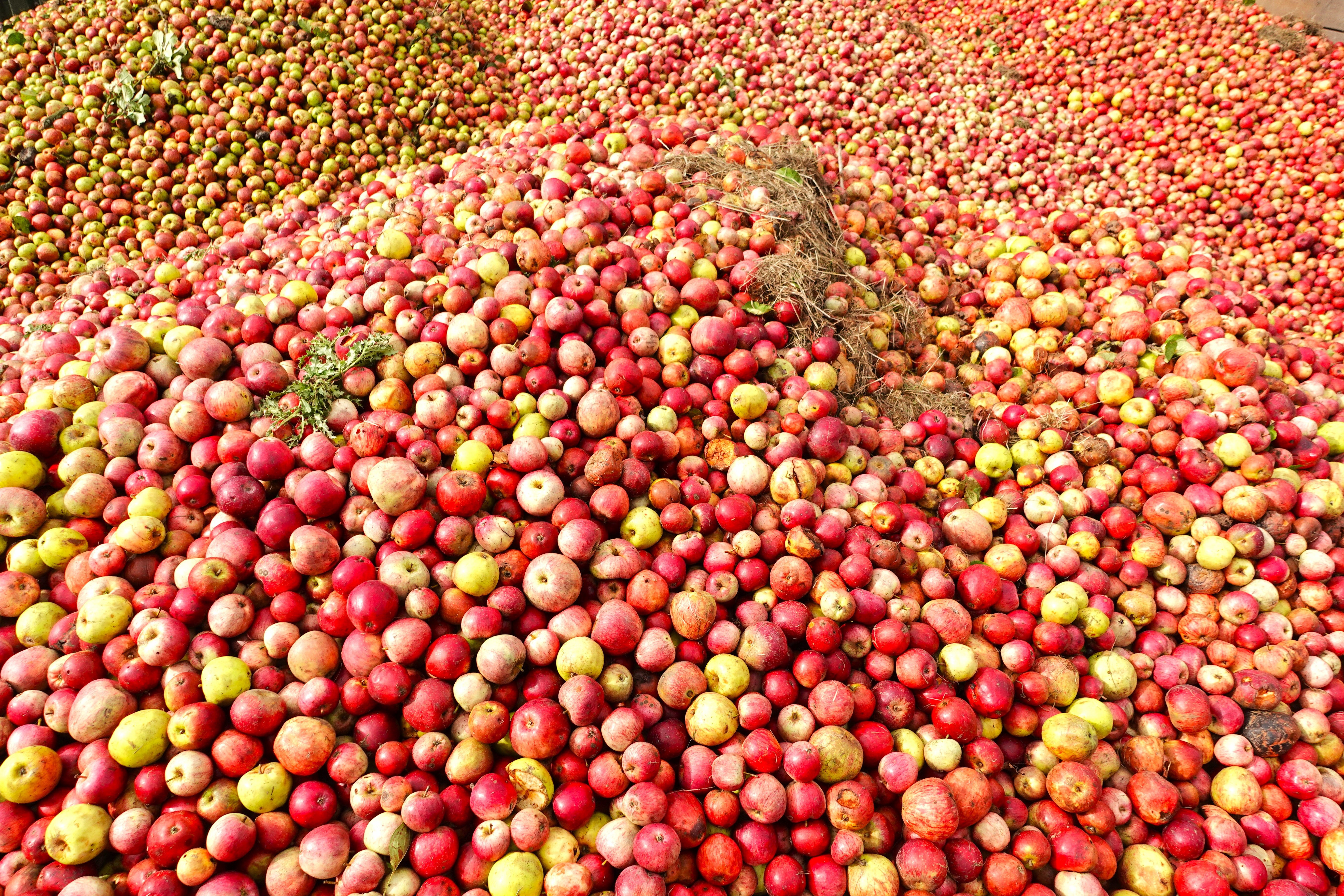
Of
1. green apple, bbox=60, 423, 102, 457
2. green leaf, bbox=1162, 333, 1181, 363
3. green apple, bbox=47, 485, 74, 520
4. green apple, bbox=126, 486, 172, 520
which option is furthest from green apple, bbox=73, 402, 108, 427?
green leaf, bbox=1162, 333, 1181, 363

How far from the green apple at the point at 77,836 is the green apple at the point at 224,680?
515 mm

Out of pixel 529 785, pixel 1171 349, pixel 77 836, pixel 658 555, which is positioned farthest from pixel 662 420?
pixel 1171 349

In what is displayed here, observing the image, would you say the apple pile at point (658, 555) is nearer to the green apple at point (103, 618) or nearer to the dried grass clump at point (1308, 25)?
the green apple at point (103, 618)

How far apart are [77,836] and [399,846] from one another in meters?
1.20

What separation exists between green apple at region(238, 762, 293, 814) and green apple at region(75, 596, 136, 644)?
937mm

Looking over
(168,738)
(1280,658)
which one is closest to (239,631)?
(168,738)

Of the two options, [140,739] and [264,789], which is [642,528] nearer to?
[264,789]

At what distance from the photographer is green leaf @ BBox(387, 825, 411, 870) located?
7.77 ft

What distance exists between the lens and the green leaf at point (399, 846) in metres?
2.37

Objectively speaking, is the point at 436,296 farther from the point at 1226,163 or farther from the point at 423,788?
the point at 1226,163

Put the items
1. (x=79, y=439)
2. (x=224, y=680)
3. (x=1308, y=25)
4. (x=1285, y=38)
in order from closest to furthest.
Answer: (x=224, y=680), (x=79, y=439), (x=1285, y=38), (x=1308, y=25)

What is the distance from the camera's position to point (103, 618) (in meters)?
2.70

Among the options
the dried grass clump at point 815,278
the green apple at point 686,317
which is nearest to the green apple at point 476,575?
the green apple at point 686,317

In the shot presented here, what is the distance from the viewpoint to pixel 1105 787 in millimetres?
2967
